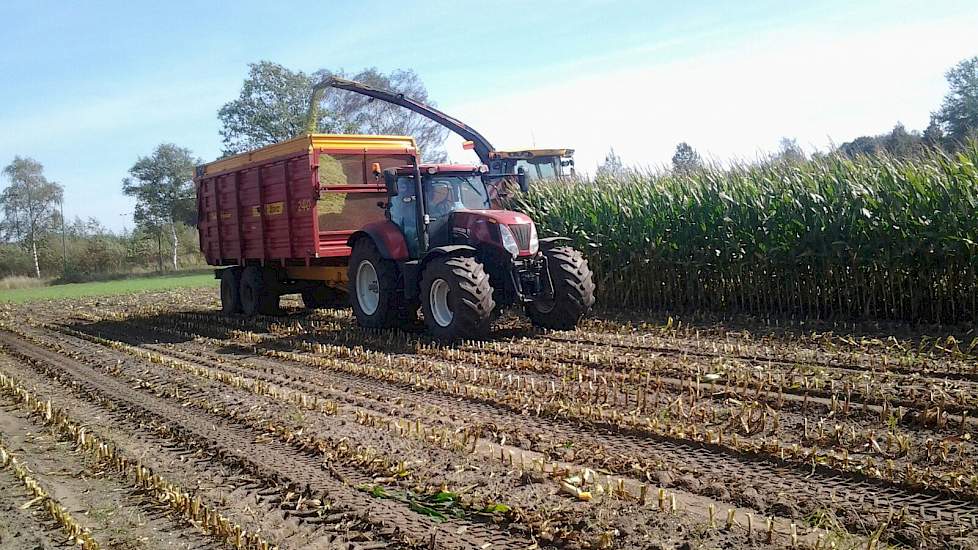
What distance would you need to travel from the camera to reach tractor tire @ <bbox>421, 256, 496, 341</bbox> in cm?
866

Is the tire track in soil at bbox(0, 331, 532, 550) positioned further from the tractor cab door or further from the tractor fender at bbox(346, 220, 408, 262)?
the tractor cab door

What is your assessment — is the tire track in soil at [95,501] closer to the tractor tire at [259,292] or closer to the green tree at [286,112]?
the tractor tire at [259,292]

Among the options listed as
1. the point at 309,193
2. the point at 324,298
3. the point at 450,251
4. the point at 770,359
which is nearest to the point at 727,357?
the point at 770,359

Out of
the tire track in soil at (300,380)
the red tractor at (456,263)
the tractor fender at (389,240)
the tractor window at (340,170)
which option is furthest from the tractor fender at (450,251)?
the tractor window at (340,170)

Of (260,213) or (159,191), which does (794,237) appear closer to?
(260,213)

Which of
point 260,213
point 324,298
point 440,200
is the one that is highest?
point 260,213

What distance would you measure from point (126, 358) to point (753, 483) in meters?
7.93

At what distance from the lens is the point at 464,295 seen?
28.4 ft

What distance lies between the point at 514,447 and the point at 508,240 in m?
4.30

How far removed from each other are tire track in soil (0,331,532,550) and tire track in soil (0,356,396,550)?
0.11 metres

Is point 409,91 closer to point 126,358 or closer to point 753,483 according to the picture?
point 126,358

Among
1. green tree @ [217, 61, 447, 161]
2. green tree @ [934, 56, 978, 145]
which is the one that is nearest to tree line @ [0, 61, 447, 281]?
green tree @ [217, 61, 447, 161]

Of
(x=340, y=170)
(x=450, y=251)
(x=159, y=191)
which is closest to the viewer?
(x=450, y=251)

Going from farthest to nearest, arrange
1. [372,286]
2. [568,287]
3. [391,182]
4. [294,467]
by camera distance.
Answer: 1. [372,286]
2. [391,182]
3. [568,287]
4. [294,467]
